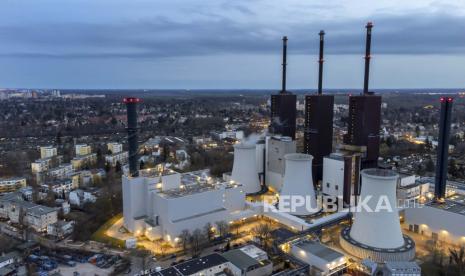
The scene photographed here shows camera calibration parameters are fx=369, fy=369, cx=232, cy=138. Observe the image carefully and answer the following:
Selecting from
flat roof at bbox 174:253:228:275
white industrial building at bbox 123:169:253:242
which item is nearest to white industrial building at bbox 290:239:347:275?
flat roof at bbox 174:253:228:275

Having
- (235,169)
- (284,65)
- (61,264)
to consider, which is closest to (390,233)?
(235,169)

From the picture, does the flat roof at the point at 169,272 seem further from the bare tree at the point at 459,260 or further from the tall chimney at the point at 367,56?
the tall chimney at the point at 367,56

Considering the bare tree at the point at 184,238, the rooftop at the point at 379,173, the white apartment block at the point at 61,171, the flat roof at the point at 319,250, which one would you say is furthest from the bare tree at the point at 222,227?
the white apartment block at the point at 61,171

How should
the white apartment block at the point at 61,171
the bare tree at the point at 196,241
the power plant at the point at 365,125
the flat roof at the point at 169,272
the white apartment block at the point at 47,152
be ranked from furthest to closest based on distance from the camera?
the white apartment block at the point at 47,152 → the white apartment block at the point at 61,171 → the power plant at the point at 365,125 → the bare tree at the point at 196,241 → the flat roof at the point at 169,272

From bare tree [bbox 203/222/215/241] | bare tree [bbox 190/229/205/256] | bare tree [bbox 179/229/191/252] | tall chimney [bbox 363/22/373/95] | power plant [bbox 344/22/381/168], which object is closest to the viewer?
bare tree [bbox 190/229/205/256]

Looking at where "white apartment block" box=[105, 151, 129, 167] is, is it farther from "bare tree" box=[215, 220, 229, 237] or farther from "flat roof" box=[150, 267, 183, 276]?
"flat roof" box=[150, 267, 183, 276]

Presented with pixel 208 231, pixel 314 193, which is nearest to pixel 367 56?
pixel 314 193

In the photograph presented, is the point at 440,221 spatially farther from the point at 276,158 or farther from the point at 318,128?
the point at 276,158
